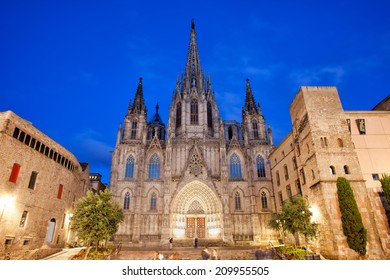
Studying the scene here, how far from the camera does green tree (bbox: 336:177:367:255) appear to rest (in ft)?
46.1

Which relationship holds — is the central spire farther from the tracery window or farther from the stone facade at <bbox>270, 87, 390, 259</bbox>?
the stone facade at <bbox>270, 87, 390, 259</bbox>

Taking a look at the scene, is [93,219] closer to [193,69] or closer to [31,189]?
[31,189]

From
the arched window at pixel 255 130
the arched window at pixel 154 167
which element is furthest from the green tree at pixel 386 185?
the arched window at pixel 154 167

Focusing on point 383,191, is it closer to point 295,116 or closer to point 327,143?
point 327,143

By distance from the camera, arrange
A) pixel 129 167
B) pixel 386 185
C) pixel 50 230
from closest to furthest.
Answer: pixel 386 185
pixel 50 230
pixel 129 167

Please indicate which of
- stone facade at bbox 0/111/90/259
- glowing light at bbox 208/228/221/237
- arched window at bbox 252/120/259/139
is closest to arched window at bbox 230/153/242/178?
arched window at bbox 252/120/259/139

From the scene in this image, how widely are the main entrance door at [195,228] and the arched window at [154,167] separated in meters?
7.87

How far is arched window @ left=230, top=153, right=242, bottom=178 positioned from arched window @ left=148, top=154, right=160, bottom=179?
35.9 feet

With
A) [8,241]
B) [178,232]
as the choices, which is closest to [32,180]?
[8,241]

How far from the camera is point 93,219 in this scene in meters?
16.2

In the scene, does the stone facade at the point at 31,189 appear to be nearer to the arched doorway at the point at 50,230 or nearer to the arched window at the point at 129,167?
the arched doorway at the point at 50,230

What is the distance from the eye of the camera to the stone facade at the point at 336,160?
15.0 meters

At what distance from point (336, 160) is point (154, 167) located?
2333cm
